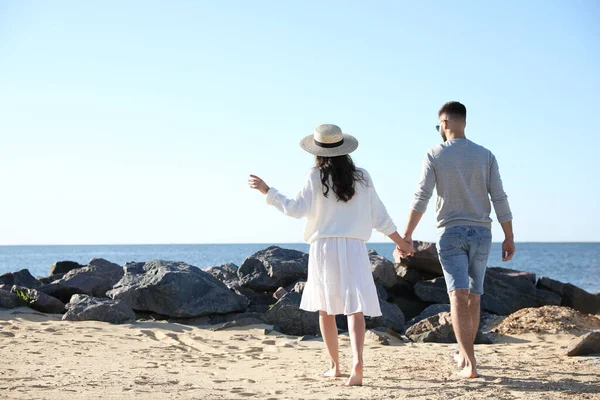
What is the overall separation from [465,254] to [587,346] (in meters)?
2.02

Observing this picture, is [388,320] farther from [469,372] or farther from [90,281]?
[90,281]

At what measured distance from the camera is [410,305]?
39.7 feet

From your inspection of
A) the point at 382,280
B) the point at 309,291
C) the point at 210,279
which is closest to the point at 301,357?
the point at 309,291

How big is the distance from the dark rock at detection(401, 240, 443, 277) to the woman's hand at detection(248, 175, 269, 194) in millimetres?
7042

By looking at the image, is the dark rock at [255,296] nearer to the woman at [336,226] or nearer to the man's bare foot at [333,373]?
the man's bare foot at [333,373]

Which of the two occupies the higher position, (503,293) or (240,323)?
(503,293)

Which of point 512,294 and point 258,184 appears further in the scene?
point 512,294

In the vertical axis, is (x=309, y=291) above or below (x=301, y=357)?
above

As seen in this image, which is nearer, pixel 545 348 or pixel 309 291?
pixel 309 291

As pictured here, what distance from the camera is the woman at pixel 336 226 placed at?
5.61 metres

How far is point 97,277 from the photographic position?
40.8 feet

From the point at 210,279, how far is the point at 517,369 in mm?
5309

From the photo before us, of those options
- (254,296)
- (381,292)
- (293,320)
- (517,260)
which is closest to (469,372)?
(293,320)

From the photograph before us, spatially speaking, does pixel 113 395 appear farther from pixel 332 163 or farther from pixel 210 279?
pixel 210 279
